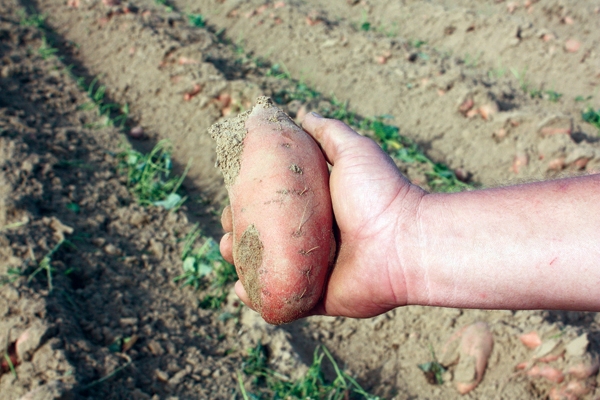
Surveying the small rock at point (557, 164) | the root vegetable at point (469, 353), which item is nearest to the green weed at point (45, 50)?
the root vegetable at point (469, 353)

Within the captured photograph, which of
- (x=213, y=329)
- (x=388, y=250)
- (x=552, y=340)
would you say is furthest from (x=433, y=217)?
(x=213, y=329)

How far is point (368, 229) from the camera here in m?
1.64

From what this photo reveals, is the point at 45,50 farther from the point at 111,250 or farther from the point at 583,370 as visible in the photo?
the point at 583,370

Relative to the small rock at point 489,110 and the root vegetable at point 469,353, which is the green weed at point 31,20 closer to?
the small rock at point 489,110

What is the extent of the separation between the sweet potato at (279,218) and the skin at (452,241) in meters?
0.10

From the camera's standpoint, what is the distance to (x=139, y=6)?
225 inches

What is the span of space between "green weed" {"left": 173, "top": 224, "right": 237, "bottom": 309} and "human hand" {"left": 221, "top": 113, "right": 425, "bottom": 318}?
910 mm

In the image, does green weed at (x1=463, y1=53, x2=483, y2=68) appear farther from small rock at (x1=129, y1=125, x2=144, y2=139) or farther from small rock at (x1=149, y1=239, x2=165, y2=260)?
small rock at (x1=149, y1=239, x2=165, y2=260)

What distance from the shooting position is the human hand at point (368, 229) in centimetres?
160

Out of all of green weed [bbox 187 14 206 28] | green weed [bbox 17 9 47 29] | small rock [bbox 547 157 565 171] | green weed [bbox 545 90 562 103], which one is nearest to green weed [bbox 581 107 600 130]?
green weed [bbox 545 90 562 103]

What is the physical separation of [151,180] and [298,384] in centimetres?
167

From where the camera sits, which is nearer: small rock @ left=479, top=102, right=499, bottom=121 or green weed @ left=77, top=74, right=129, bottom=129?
green weed @ left=77, top=74, right=129, bottom=129

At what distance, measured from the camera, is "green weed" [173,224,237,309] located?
266cm

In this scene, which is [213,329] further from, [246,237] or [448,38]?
[448,38]
